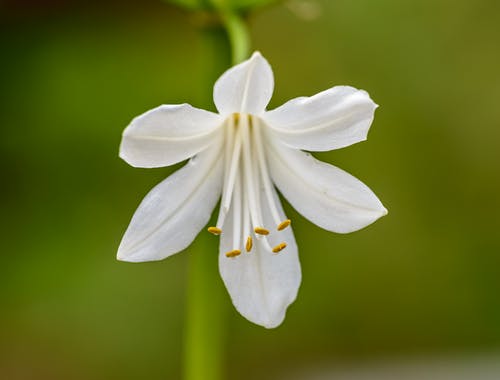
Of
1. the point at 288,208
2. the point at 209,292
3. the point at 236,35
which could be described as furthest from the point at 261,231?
the point at 288,208

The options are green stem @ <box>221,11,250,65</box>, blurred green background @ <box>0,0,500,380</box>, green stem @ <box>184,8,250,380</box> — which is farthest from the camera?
blurred green background @ <box>0,0,500,380</box>

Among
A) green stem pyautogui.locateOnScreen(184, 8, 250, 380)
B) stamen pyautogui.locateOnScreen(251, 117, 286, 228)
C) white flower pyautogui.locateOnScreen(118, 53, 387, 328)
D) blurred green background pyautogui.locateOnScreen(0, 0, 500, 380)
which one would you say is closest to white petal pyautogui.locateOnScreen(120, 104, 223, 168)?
white flower pyautogui.locateOnScreen(118, 53, 387, 328)

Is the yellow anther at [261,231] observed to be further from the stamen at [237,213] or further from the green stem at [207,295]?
→ the green stem at [207,295]

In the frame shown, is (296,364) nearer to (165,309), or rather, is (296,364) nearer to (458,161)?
(165,309)

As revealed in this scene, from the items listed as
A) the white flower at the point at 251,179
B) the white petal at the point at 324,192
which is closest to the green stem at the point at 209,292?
the white flower at the point at 251,179

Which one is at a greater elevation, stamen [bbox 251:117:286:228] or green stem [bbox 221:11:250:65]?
green stem [bbox 221:11:250:65]

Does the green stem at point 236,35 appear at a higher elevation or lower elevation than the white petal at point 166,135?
higher

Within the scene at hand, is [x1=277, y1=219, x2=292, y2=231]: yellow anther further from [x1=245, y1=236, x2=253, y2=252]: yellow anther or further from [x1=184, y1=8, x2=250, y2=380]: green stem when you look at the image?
[x1=184, y1=8, x2=250, y2=380]: green stem
